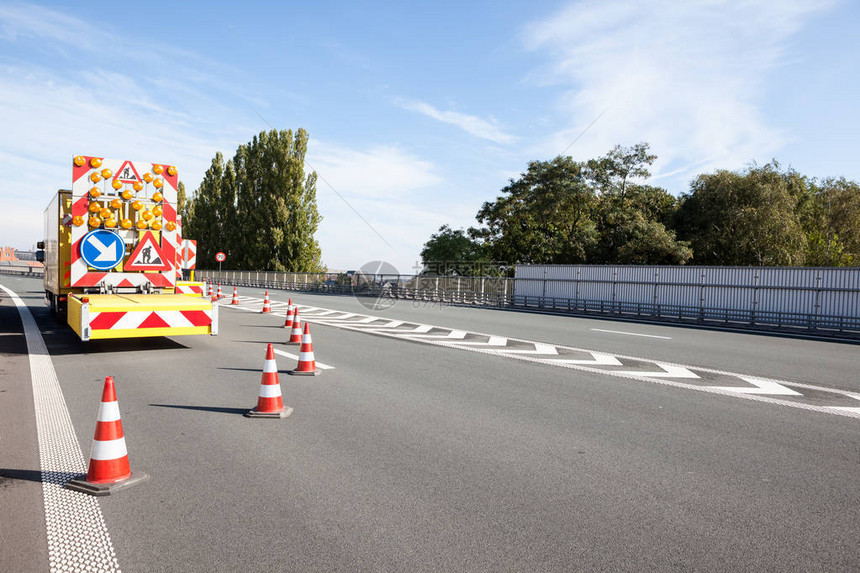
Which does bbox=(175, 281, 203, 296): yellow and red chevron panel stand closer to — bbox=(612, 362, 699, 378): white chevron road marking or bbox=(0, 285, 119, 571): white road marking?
bbox=(0, 285, 119, 571): white road marking

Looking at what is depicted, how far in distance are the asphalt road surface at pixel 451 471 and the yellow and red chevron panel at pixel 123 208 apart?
2.19 m

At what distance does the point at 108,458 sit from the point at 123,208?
8085 millimetres

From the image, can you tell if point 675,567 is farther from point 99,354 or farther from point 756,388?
point 99,354

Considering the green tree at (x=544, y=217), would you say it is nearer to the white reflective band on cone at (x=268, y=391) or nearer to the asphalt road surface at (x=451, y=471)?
the asphalt road surface at (x=451, y=471)

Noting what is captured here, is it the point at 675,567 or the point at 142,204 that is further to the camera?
the point at 142,204

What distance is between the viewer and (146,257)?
11.1 metres

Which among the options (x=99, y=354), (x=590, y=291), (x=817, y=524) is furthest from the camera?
(x=590, y=291)

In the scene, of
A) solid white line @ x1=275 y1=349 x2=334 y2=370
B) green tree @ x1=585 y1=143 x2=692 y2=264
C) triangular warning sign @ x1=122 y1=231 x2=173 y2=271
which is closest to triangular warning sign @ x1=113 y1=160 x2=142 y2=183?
Result: triangular warning sign @ x1=122 y1=231 x2=173 y2=271

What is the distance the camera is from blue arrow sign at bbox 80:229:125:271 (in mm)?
10469

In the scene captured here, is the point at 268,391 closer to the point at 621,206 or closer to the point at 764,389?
the point at 764,389

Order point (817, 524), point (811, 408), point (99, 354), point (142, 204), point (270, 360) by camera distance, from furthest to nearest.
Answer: point (142, 204) → point (99, 354) → point (811, 408) → point (270, 360) → point (817, 524)

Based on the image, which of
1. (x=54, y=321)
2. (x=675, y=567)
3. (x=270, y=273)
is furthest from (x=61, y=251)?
(x=270, y=273)

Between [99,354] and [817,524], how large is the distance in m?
10.5

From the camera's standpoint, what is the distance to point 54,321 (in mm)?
15500
